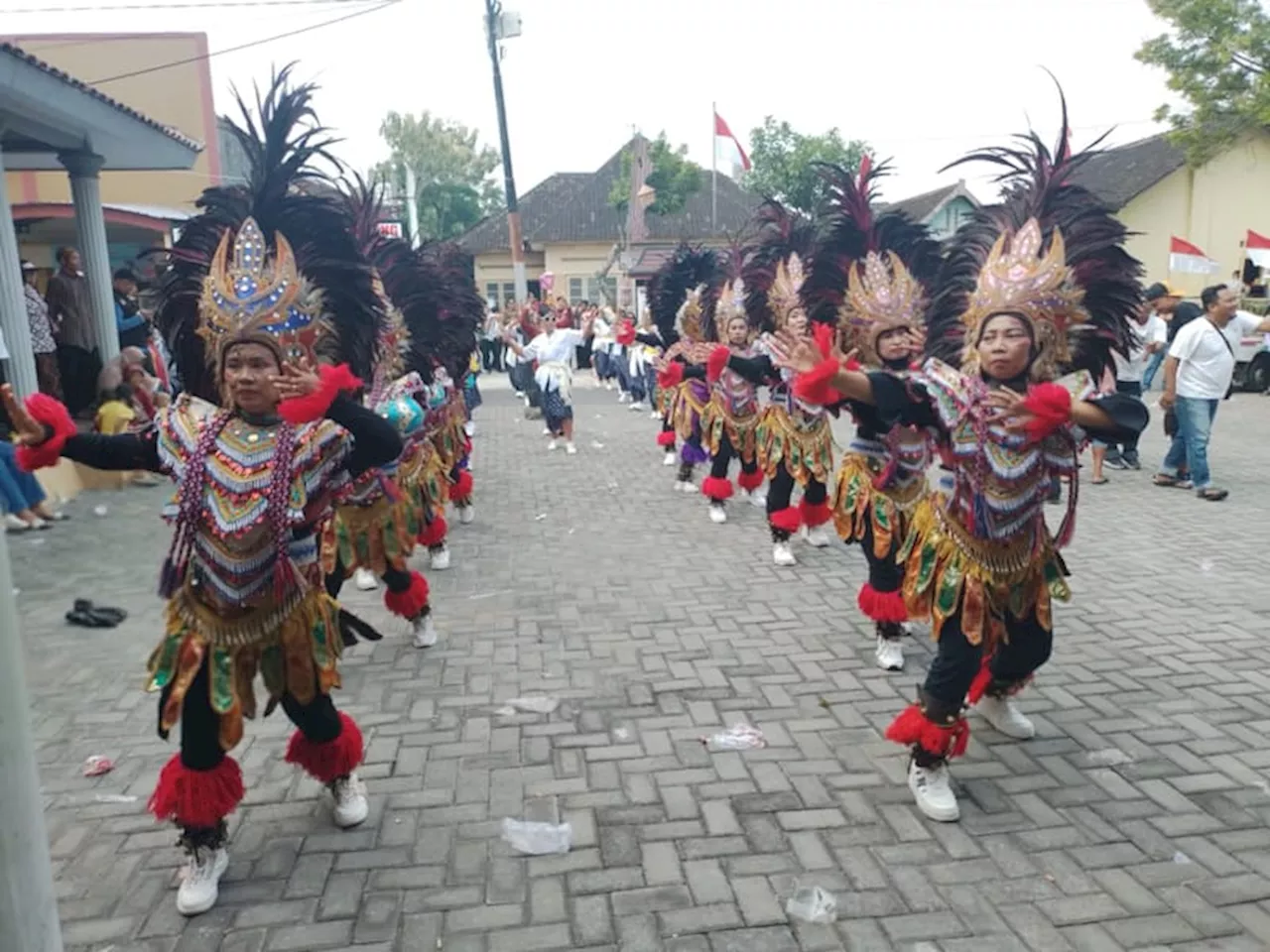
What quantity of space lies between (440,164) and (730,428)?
52.3 meters

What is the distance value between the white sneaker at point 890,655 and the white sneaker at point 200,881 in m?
3.02

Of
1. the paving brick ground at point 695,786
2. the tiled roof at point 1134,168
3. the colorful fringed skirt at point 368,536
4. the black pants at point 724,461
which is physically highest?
the tiled roof at point 1134,168

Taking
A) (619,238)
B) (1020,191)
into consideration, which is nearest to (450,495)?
(1020,191)

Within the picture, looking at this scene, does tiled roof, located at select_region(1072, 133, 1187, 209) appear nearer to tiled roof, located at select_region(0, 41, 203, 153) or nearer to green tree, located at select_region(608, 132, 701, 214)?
green tree, located at select_region(608, 132, 701, 214)

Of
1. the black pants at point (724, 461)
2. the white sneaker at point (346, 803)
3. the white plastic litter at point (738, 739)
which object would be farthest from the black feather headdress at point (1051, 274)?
the black pants at point (724, 461)

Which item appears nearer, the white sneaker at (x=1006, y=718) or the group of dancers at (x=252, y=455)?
the group of dancers at (x=252, y=455)

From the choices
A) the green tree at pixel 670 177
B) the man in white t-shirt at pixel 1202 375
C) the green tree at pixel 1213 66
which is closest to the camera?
the man in white t-shirt at pixel 1202 375

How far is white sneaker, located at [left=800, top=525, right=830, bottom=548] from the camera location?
6.97m

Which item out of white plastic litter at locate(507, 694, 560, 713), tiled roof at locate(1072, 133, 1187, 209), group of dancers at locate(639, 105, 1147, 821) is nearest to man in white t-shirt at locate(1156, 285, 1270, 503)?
group of dancers at locate(639, 105, 1147, 821)

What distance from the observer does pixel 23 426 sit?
8.80 feet

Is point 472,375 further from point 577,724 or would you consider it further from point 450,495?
point 577,724

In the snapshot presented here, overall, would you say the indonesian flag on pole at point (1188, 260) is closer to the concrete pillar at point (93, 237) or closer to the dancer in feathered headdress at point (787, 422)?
the dancer in feathered headdress at point (787, 422)

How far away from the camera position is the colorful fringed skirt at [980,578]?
334 centimetres

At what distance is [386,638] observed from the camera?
523cm
